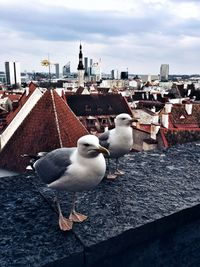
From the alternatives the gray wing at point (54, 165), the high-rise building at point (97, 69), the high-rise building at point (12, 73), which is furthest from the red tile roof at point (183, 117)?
the high-rise building at point (12, 73)

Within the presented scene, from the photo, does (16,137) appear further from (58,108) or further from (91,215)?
(91,215)

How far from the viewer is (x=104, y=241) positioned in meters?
1.80

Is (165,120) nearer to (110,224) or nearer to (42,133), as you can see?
(42,133)

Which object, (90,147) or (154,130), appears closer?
(90,147)

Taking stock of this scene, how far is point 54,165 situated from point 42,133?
355 inches

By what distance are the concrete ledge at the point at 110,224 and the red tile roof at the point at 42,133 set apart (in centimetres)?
→ 787

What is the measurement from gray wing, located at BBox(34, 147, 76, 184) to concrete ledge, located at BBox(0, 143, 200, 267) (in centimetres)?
26

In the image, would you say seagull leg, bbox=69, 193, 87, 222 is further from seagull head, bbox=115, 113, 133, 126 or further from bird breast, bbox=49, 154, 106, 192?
seagull head, bbox=115, 113, 133, 126

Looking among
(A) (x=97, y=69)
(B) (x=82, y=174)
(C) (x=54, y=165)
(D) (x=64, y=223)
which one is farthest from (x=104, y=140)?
(A) (x=97, y=69)

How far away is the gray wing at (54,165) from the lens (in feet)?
6.78

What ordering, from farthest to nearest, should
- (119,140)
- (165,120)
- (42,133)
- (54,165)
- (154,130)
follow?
(165,120), (154,130), (42,133), (119,140), (54,165)

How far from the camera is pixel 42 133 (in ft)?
36.1

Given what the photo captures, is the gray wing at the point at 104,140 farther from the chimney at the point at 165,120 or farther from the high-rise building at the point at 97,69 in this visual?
the high-rise building at the point at 97,69

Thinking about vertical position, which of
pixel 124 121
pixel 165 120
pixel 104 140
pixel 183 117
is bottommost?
pixel 183 117
